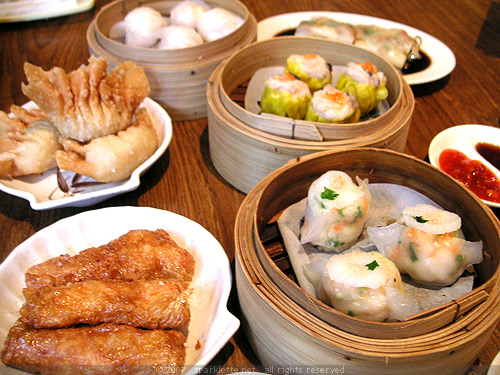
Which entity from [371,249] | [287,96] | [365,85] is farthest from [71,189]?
[365,85]

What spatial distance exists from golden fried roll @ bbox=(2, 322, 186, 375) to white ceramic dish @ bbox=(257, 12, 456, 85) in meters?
2.10

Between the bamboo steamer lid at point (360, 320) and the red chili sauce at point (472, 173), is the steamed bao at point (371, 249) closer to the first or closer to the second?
the bamboo steamer lid at point (360, 320)

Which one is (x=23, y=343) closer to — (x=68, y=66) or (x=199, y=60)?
(x=199, y=60)

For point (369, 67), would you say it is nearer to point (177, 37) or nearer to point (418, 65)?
point (418, 65)

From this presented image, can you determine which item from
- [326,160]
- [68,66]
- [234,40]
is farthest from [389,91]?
[68,66]

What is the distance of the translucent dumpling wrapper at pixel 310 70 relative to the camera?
6.73ft

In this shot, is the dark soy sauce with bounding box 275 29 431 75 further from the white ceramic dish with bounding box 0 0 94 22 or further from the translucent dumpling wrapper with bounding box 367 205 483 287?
the white ceramic dish with bounding box 0 0 94 22

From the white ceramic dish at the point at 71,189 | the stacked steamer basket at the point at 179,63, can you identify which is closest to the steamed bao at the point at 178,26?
the stacked steamer basket at the point at 179,63

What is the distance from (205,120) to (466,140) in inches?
56.7

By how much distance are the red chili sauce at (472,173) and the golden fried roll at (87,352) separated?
1452mm

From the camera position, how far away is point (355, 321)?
1049 millimetres

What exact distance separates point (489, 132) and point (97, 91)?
1992 mm

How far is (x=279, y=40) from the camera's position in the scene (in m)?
2.28

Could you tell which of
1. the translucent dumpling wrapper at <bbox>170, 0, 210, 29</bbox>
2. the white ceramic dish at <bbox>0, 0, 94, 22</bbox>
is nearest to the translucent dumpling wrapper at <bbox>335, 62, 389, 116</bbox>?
the translucent dumpling wrapper at <bbox>170, 0, 210, 29</bbox>
